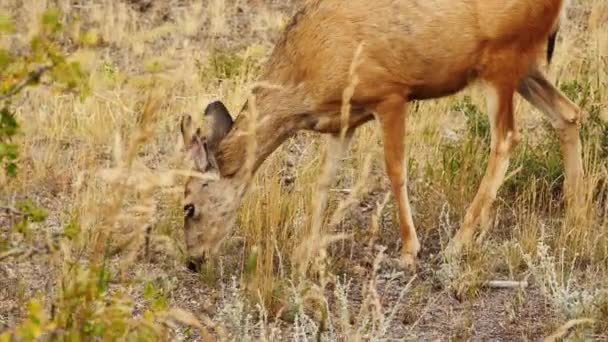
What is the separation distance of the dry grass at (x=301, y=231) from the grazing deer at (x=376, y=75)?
24 centimetres

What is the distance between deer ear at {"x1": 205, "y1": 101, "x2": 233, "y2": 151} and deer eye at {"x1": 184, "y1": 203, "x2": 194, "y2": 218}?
15.6 inches

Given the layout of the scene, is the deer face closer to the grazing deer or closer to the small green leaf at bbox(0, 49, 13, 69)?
the grazing deer

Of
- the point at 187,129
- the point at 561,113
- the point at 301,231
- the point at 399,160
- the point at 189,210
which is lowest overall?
the point at 301,231

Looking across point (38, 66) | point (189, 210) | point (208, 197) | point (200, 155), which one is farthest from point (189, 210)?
point (38, 66)

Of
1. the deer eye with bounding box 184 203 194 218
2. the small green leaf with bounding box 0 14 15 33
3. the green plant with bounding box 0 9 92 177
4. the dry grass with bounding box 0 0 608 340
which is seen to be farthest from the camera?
the deer eye with bounding box 184 203 194 218

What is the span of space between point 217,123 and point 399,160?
3.97 ft

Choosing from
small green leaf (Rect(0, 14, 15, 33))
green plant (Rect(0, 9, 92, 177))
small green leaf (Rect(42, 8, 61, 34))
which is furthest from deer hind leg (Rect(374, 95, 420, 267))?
small green leaf (Rect(0, 14, 15, 33))

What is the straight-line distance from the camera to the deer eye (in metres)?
6.86

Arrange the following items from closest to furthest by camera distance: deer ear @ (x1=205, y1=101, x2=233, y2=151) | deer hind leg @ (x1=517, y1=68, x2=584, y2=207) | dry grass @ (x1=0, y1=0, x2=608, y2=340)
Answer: dry grass @ (x1=0, y1=0, x2=608, y2=340) < deer ear @ (x1=205, y1=101, x2=233, y2=151) < deer hind leg @ (x1=517, y1=68, x2=584, y2=207)

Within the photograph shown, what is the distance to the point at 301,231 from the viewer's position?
6820mm

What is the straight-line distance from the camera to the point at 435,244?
23.6 ft

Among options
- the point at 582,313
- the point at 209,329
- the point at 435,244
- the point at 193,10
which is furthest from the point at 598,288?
the point at 193,10

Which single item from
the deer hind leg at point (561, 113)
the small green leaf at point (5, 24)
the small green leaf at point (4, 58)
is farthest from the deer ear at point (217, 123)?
the small green leaf at point (5, 24)

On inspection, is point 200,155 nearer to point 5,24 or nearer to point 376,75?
point 376,75
